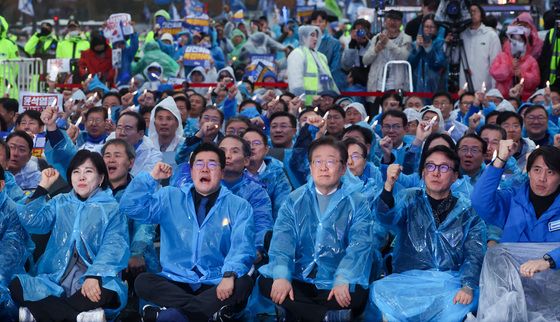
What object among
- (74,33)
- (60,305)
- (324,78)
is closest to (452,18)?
(324,78)

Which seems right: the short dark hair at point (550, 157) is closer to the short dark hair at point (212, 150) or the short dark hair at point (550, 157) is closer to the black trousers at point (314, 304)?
the black trousers at point (314, 304)

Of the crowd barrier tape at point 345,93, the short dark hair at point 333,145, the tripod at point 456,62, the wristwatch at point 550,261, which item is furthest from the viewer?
the tripod at point 456,62

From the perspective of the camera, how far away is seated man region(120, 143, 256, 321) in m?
6.43

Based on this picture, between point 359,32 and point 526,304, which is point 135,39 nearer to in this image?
point 359,32

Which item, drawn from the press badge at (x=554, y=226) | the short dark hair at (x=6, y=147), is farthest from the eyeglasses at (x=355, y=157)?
the short dark hair at (x=6, y=147)

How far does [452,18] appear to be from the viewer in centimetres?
1249

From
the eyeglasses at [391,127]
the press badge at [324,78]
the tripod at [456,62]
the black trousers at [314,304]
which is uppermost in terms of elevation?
the tripod at [456,62]

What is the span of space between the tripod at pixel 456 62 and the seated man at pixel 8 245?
6.85m

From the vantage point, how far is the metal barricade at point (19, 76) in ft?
48.7

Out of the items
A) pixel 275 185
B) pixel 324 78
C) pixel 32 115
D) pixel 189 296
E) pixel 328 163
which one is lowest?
pixel 189 296

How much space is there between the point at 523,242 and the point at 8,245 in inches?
120

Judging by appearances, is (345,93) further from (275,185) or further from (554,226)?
(554,226)

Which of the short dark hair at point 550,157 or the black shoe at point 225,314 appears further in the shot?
the black shoe at point 225,314

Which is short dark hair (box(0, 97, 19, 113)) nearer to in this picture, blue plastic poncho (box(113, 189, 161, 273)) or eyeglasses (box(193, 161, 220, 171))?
blue plastic poncho (box(113, 189, 161, 273))
